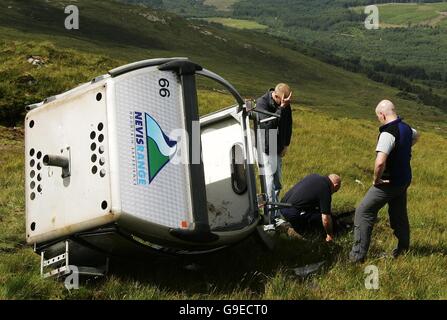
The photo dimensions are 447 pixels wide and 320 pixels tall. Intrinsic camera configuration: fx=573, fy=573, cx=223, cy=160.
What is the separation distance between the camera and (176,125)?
6512 millimetres

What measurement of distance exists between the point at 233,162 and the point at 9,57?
1495 centimetres

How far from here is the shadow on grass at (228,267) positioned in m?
6.66

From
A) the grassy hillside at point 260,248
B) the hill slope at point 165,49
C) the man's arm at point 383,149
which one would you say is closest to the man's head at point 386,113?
the man's arm at point 383,149

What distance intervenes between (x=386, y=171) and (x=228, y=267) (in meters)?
2.50

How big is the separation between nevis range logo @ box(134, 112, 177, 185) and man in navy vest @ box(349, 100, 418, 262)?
112 inches

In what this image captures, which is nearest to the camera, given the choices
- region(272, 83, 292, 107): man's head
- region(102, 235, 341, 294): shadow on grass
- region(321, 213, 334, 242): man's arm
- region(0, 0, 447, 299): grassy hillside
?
region(0, 0, 447, 299): grassy hillside

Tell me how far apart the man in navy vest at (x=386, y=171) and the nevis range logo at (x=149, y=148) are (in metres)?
2.85

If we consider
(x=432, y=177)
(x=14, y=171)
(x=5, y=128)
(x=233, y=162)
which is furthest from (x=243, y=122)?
(x=432, y=177)

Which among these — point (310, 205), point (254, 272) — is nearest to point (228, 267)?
point (254, 272)

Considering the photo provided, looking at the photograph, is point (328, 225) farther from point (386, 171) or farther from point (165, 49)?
point (165, 49)

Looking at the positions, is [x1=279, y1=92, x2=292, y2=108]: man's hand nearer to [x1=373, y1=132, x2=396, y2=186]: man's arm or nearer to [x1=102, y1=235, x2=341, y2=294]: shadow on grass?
[x1=373, y1=132, x2=396, y2=186]: man's arm

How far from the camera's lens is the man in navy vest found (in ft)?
24.4

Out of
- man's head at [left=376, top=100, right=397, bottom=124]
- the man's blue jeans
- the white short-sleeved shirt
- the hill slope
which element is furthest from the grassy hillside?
the hill slope
